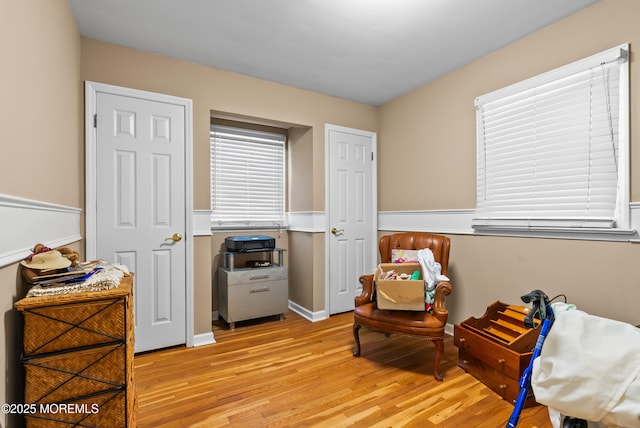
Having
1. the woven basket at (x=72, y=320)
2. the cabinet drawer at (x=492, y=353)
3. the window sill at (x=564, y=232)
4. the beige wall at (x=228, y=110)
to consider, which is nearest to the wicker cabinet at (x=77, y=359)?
the woven basket at (x=72, y=320)

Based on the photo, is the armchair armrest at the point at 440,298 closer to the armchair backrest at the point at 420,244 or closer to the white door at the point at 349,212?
the armchair backrest at the point at 420,244

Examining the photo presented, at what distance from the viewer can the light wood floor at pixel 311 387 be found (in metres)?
1.73

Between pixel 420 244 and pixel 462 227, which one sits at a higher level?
pixel 462 227

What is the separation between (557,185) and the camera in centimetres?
220

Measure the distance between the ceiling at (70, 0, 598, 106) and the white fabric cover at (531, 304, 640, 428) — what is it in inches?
80.8

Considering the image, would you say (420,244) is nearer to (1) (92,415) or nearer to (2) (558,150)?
(2) (558,150)

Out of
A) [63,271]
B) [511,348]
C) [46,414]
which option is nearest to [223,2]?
[63,271]

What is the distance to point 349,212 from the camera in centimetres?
367

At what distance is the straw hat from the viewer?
121cm

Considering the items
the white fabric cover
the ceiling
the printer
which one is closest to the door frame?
the ceiling

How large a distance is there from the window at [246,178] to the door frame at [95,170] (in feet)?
2.39

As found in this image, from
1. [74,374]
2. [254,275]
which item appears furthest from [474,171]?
[74,374]

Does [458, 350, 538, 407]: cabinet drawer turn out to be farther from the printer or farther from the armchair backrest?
the printer

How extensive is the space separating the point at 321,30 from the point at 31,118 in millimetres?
1878
